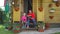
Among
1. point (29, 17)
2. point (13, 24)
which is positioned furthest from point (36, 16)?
point (13, 24)

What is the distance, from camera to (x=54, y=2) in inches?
603

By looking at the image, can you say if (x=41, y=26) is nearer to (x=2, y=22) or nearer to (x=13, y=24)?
(x=13, y=24)

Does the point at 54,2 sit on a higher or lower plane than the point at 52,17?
higher

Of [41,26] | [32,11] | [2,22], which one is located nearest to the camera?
[41,26]

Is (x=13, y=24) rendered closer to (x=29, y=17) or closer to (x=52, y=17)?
(x=29, y=17)

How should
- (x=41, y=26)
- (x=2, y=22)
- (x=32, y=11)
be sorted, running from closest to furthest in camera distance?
(x=41, y=26)
(x=32, y=11)
(x=2, y=22)

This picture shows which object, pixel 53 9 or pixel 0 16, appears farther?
pixel 0 16

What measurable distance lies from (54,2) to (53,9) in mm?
459

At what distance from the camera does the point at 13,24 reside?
14562 mm

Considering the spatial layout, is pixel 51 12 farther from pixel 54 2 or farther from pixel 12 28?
pixel 12 28

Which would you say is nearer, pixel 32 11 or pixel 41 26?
pixel 41 26

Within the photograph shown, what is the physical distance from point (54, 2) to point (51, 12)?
0.66m

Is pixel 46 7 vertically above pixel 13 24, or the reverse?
pixel 46 7

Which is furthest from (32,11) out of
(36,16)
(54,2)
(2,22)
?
(2,22)
